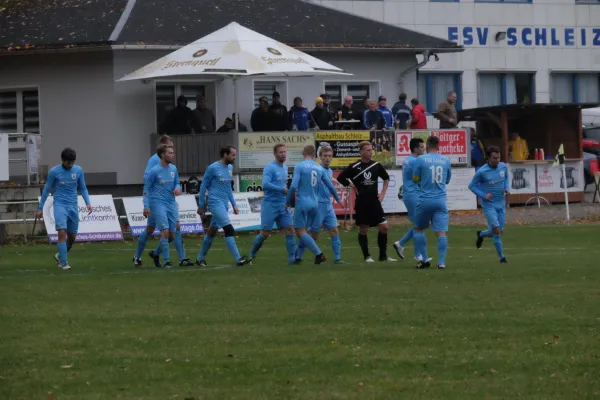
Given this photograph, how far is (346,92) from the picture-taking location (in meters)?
38.8

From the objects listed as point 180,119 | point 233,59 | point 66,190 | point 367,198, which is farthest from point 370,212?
point 180,119

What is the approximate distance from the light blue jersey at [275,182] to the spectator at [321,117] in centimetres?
1196

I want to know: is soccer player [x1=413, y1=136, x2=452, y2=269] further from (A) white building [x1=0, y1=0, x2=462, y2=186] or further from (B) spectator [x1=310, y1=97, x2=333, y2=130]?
(A) white building [x1=0, y1=0, x2=462, y2=186]

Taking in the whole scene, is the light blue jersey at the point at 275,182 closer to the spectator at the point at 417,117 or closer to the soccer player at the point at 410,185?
the soccer player at the point at 410,185

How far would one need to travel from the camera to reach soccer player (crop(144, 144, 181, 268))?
22203 mm

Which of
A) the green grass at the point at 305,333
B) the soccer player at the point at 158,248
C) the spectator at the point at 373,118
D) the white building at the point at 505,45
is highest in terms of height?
the white building at the point at 505,45

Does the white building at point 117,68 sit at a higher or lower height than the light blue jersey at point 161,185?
higher

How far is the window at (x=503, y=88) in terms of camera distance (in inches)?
2009

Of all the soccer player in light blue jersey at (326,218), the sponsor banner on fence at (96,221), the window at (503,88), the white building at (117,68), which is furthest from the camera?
the window at (503,88)

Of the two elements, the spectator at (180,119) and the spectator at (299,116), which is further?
the spectator at (180,119)

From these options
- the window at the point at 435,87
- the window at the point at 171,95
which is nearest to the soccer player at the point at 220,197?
the window at the point at 171,95

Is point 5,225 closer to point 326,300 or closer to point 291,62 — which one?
point 291,62

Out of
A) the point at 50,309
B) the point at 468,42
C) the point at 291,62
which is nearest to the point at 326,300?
the point at 50,309

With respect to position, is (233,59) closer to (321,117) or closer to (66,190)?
(321,117)
